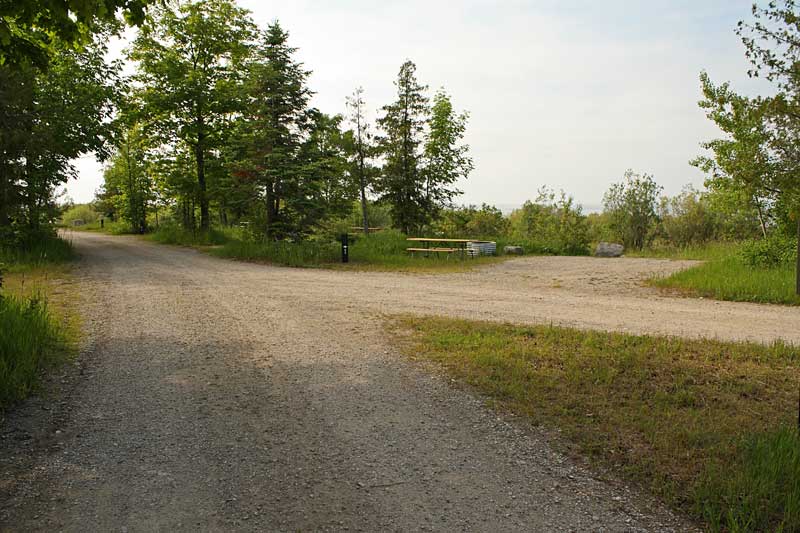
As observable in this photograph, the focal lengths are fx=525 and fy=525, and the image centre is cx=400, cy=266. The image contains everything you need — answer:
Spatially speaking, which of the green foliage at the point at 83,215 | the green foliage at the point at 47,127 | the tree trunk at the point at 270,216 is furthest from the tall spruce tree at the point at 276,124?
the green foliage at the point at 83,215

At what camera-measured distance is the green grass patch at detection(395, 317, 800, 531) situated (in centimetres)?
312

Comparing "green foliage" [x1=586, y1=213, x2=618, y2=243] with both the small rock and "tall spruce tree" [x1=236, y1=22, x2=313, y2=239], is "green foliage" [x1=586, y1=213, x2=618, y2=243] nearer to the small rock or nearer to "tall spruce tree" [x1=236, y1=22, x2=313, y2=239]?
the small rock

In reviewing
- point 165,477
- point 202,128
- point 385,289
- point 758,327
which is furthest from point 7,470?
point 202,128

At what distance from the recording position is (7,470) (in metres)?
3.43

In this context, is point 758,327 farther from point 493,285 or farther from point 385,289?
point 385,289

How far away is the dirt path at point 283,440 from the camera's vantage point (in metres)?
2.97

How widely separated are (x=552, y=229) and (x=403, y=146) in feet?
24.9

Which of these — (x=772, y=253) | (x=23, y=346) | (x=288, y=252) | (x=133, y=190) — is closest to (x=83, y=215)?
(x=133, y=190)

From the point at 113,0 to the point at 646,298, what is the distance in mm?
9397

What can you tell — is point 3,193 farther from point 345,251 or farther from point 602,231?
point 602,231

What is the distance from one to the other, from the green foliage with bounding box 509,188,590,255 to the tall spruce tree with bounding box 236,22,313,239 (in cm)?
937

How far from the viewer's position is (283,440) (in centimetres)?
387

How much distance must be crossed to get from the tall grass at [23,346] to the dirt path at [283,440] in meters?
0.30

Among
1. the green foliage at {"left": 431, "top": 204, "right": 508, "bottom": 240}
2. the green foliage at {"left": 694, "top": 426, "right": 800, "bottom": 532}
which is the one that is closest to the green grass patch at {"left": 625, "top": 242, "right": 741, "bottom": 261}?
the green foliage at {"left": 431, "top": 204, "right": 508, "bottom": 240}
